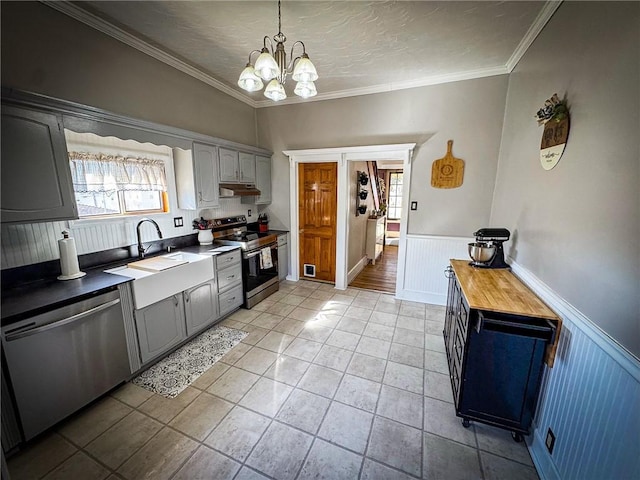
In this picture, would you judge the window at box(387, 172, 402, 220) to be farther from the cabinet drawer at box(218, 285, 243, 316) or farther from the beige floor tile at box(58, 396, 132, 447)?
the beige floor tile at box(58, 396, 132, 447)

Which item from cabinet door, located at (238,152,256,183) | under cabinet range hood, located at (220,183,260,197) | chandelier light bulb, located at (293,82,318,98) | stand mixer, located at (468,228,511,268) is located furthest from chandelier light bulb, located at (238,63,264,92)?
stand mixer, located at (468,228,511,268)

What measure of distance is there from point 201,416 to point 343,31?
3.35 metres

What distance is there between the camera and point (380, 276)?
16.3 feet

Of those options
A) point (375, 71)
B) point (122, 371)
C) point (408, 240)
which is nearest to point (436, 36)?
point (375, 71)

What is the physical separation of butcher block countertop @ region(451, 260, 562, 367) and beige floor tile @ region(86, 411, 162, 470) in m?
2.29

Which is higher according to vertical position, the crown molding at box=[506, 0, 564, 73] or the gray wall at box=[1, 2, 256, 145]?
the crown molding at box=[506, 0, 564, 73]

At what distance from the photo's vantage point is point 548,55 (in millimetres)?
2004

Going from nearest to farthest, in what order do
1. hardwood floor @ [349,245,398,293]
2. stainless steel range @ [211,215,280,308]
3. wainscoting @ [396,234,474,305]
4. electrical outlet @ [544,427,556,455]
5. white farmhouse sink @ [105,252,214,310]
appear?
electrical outlet @ [544,427,556,455]
white farmhouse sink @ [105,252,214,310]
stainless steel range @ [211,215,280,308]
wainscoting @ [396,234,474,305]
hardwood floor @ [349,245,398,293]

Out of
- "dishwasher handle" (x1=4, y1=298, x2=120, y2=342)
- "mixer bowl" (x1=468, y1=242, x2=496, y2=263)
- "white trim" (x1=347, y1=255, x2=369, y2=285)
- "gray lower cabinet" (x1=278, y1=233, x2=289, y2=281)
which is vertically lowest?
"white trim" (x1=347, y1=255, x2=369, y2=285)

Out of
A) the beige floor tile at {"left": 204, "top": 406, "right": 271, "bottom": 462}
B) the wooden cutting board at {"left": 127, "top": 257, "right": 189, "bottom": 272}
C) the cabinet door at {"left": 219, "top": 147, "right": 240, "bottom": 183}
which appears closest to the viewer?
the beige floor tile at {"left": 204, "top": 406, "right": 271, "bottom": 462}

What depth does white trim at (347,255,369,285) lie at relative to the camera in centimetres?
463

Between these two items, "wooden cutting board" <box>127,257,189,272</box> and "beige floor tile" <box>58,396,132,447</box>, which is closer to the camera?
"beige floor tile" <box>58,396,132,447</box>

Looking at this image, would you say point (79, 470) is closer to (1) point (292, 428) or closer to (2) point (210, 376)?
(2) point (210, 376)

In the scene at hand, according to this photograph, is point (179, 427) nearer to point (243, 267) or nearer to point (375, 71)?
point (243, 267)
